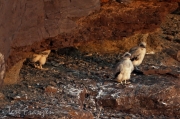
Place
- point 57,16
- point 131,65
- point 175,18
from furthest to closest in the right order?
point 175,18
point 131,65
point 57,16

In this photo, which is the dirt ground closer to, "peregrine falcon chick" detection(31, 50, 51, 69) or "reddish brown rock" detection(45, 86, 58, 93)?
"reddish brown rock" detection(45, 86, 58, 93)

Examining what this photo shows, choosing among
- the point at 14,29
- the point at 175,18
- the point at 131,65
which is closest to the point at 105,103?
the point at 131,65

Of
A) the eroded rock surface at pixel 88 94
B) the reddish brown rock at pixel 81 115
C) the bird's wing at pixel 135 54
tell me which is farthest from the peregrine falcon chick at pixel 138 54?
the reddish brown rock at pixel 81 115

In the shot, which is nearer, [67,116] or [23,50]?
[67,116]

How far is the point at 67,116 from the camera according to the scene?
832cm

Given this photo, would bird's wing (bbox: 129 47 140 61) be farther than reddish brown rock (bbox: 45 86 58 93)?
Yes

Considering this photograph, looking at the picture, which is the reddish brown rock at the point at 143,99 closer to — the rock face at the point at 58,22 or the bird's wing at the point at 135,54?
the rock face at the point at 58,22

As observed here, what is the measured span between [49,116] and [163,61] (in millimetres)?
4121

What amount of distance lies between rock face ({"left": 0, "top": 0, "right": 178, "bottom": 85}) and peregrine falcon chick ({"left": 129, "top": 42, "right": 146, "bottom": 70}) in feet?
1.68

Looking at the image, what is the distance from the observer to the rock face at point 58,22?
28.4ft

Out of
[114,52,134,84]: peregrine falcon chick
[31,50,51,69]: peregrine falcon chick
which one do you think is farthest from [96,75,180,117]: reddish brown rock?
[31,50,51,69]: peregrine falcon chick

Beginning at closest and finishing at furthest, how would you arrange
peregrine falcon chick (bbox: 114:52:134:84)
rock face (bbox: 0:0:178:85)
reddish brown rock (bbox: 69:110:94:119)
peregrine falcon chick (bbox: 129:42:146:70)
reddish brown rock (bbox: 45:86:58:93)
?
reddish brown rock (bbox: 69:110:94:119) → rock face (bbox: 0:0:178:85) → reddish brown rock (bbox: 45:86:58:93) → peregrine falcon chick (bbox: 114:52:134:84) → peregrine falcon chick (bbox: 129:42:146:70)

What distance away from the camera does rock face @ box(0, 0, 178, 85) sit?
8664mm

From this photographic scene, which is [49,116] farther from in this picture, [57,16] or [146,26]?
[146,26]
